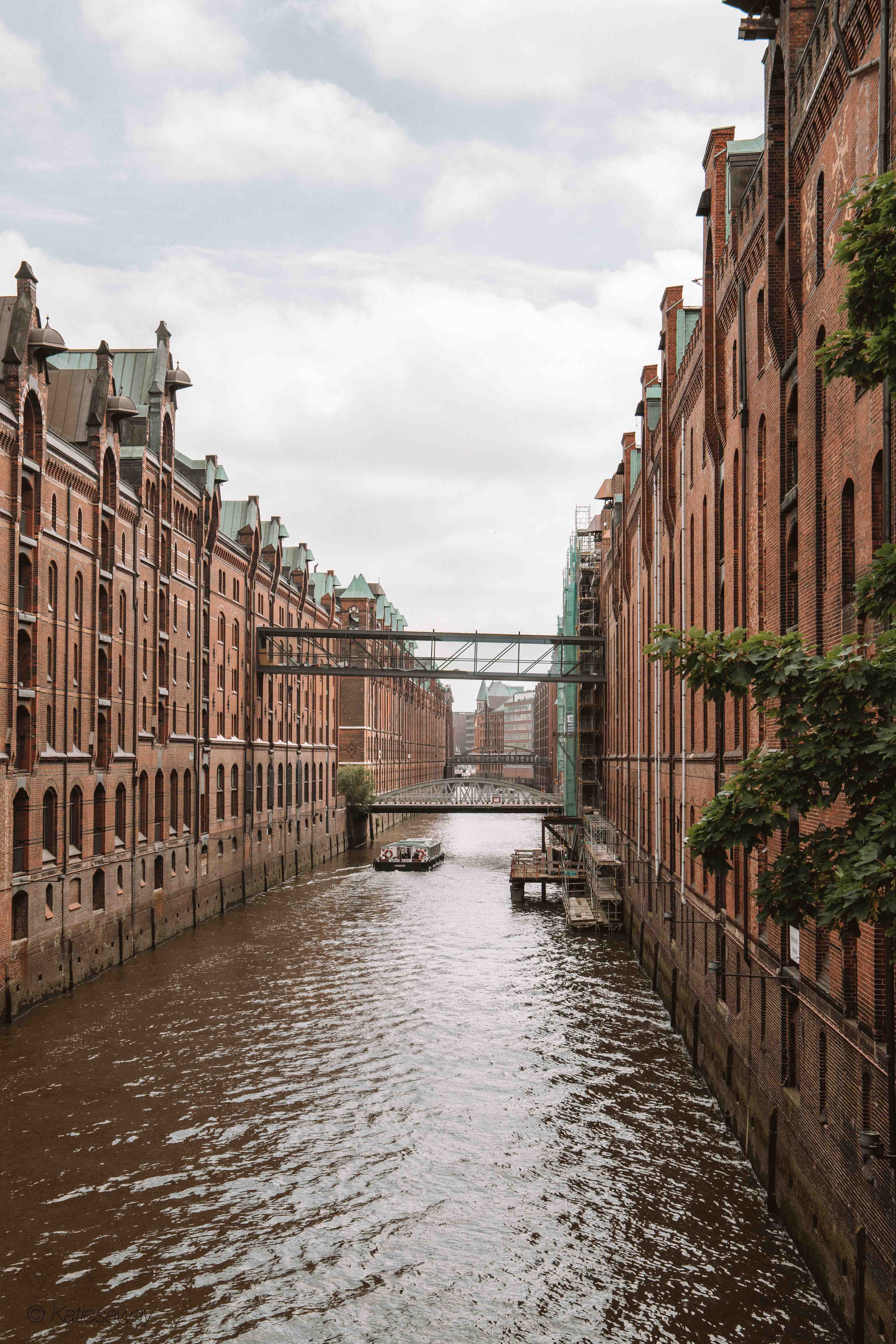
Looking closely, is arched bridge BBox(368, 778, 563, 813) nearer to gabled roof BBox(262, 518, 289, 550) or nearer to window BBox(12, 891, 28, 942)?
gabled roof BBox(262, 518, 289, 550)

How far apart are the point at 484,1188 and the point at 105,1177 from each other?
224 inches

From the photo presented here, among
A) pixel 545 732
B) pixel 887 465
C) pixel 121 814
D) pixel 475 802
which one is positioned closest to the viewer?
pixel 887 465

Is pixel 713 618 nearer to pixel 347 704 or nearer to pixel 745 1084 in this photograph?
pixel 745 1084

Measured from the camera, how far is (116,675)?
1335 inches

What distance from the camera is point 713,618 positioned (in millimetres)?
24281

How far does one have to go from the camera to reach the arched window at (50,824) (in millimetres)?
27828

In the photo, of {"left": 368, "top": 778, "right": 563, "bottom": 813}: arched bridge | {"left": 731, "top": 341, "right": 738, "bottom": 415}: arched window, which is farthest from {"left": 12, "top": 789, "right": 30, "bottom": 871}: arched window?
{"left": 368, "top": 778, "right": 563, "bottom": 813}: arched bridge

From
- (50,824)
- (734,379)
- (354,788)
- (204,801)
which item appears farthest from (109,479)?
(354,788)

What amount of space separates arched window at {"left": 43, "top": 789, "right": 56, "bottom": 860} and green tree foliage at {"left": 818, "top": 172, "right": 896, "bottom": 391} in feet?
79.4

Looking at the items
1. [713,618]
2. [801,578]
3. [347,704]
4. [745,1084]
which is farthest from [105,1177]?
[347,704]

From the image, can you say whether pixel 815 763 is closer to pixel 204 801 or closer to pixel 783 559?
pixel 783 559

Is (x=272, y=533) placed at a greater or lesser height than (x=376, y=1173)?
greater

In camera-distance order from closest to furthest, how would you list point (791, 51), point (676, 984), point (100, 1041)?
1. point (791, 51)
2. point (100, 1041)
3. point (676, 984)

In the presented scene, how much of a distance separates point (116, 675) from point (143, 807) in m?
5.00
